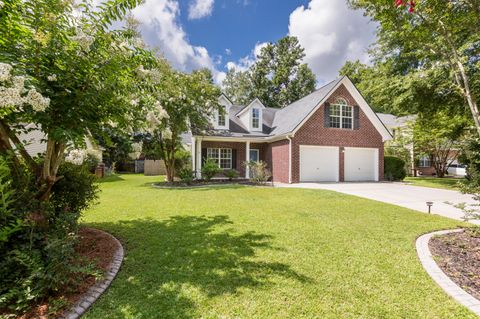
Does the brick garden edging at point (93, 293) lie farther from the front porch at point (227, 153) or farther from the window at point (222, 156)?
the window at point (222, 156)

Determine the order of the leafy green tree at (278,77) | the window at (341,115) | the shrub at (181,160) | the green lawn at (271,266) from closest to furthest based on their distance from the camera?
the green lawn at (271,266)
the window at (341,115)
the shrub at (181,160)
the leafy green tree at (278,77)

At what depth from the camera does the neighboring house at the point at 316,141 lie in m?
15.4

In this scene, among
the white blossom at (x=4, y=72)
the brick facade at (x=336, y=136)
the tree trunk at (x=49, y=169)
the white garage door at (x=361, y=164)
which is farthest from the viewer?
the white garage door at (x=361, y=164)

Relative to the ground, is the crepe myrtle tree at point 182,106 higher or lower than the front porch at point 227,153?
higher

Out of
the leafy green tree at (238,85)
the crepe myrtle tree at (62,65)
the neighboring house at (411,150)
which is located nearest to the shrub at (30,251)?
the crepe myrtle tree at (62,65)

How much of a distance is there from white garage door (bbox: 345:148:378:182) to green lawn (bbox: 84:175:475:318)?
9.86 meters

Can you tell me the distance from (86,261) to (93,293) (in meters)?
0.73

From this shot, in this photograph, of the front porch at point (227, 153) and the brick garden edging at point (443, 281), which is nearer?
the brick garden edging at point (443, 281)

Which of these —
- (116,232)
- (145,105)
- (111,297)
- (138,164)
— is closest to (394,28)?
(145,105)

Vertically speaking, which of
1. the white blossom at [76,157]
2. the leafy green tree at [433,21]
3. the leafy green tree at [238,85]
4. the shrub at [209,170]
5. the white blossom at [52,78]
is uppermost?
the leafy green tree at [238,85]

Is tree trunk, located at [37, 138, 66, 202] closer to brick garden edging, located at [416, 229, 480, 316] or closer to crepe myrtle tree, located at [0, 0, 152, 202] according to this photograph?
crepe myrtle tree, located at [0, 0, 152, 202]

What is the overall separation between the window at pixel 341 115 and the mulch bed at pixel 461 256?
11465 millimetres

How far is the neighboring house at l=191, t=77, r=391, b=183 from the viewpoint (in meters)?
15.4

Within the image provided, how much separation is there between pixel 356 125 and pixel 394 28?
11669 millimetres
